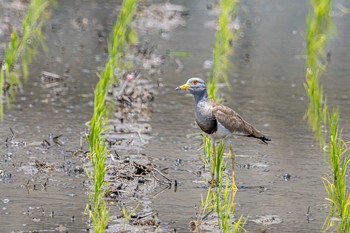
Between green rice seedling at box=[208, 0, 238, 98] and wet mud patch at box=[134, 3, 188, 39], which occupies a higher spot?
wet mud patch at box=[134, 3, 188, 39]

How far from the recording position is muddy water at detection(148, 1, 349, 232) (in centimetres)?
913

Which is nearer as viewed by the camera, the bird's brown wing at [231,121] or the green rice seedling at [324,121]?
the green rice seedling at [324,121]

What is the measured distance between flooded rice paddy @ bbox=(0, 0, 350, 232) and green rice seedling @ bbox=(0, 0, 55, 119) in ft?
0.63

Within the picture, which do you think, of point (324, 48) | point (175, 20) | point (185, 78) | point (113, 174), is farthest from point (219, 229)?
point (175, 20)

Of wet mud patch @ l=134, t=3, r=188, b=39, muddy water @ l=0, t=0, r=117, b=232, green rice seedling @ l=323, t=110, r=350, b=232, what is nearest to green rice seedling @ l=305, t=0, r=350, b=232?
green rice seedling @ l=323, t=110, r=350, b=232

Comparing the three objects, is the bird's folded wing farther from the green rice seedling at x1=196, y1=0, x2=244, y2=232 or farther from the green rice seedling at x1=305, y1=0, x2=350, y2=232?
the green rice seedling at x1=305, y1=0, x2=350, y2=232

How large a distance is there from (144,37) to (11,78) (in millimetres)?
5347

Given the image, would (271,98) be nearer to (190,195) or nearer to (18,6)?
(190,195)

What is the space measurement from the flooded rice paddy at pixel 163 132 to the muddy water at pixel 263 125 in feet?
0.05

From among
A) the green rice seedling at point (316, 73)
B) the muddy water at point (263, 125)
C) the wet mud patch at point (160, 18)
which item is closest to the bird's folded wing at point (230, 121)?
the muddy water at point (263, 125)

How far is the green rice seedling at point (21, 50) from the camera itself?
1205cm

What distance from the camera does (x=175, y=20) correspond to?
2175cm

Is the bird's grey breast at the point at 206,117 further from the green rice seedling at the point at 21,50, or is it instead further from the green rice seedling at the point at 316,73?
the green rice seedling at the point at 21,50

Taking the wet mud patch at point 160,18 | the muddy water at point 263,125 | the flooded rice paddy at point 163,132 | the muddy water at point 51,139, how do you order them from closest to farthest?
the muddy water at point 51,139 < the flooded rice paddy at point 163,132 < the muddy water at point 263,125 < the wet mud patch at point 160,18
